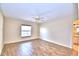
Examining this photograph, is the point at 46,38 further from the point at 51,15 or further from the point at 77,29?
the point at 77,29

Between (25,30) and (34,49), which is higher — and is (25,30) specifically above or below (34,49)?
above

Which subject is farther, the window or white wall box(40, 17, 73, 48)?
the window

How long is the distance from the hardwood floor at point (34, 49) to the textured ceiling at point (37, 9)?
0.46m

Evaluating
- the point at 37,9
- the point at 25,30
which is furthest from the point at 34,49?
the point at 37,9

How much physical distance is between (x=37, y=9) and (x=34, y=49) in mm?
631

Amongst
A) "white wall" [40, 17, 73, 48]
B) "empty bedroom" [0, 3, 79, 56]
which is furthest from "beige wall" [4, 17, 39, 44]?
"white wall" [40, 17, 73, 48]

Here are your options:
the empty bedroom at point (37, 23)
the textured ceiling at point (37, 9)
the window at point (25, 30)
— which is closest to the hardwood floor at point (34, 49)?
the empty bedroom at point (37, 23)

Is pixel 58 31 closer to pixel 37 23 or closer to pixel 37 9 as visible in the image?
pixel 37 23

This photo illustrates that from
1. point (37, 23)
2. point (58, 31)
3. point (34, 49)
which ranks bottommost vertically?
point (34, 49)

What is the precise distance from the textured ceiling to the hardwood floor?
465 millimetres

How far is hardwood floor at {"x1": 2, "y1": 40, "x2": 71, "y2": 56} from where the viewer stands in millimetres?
1552

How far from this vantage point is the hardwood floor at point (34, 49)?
155 centimetres

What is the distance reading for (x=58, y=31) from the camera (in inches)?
64.8

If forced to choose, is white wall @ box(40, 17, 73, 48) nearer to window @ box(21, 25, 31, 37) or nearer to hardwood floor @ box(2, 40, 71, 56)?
hardwood floor @ box(2, 40, 71, 56)
